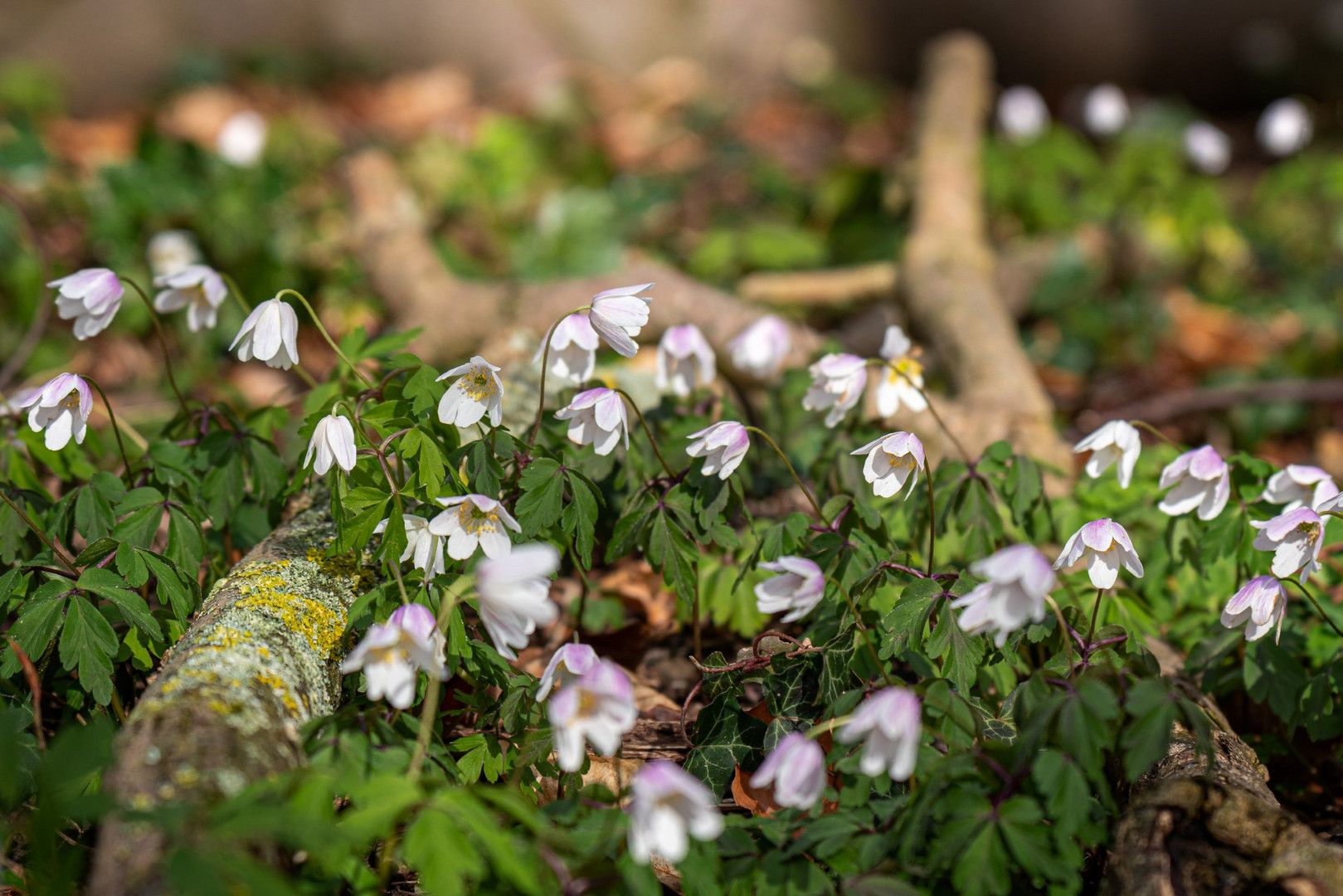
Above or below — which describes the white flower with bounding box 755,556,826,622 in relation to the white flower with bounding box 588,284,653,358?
below

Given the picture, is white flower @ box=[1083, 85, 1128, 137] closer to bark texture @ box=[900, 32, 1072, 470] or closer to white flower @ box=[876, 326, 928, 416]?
bark texture @ box=[900, 32, 1072, 470]

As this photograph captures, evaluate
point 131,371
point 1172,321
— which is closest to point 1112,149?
point 1172,321

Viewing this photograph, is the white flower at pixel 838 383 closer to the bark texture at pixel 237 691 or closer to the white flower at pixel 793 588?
the white flower at pixel 793 588

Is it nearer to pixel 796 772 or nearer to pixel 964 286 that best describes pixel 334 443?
pixel 796 772

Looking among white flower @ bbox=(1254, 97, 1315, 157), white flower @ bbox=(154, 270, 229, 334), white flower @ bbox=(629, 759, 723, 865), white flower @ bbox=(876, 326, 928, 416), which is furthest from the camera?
white flower @ bbox=(1254, 97, 1315, 157)

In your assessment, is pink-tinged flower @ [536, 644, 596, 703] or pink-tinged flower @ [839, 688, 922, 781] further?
pink-tinged flower @ [536, 644, 596, 703]

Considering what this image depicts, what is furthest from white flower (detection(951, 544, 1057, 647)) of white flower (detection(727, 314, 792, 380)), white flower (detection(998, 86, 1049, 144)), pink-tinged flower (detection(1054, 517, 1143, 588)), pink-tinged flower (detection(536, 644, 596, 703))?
white flower (detection(998, 86, 1049, 144))

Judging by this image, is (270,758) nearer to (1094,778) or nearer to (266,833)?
(266,833)
